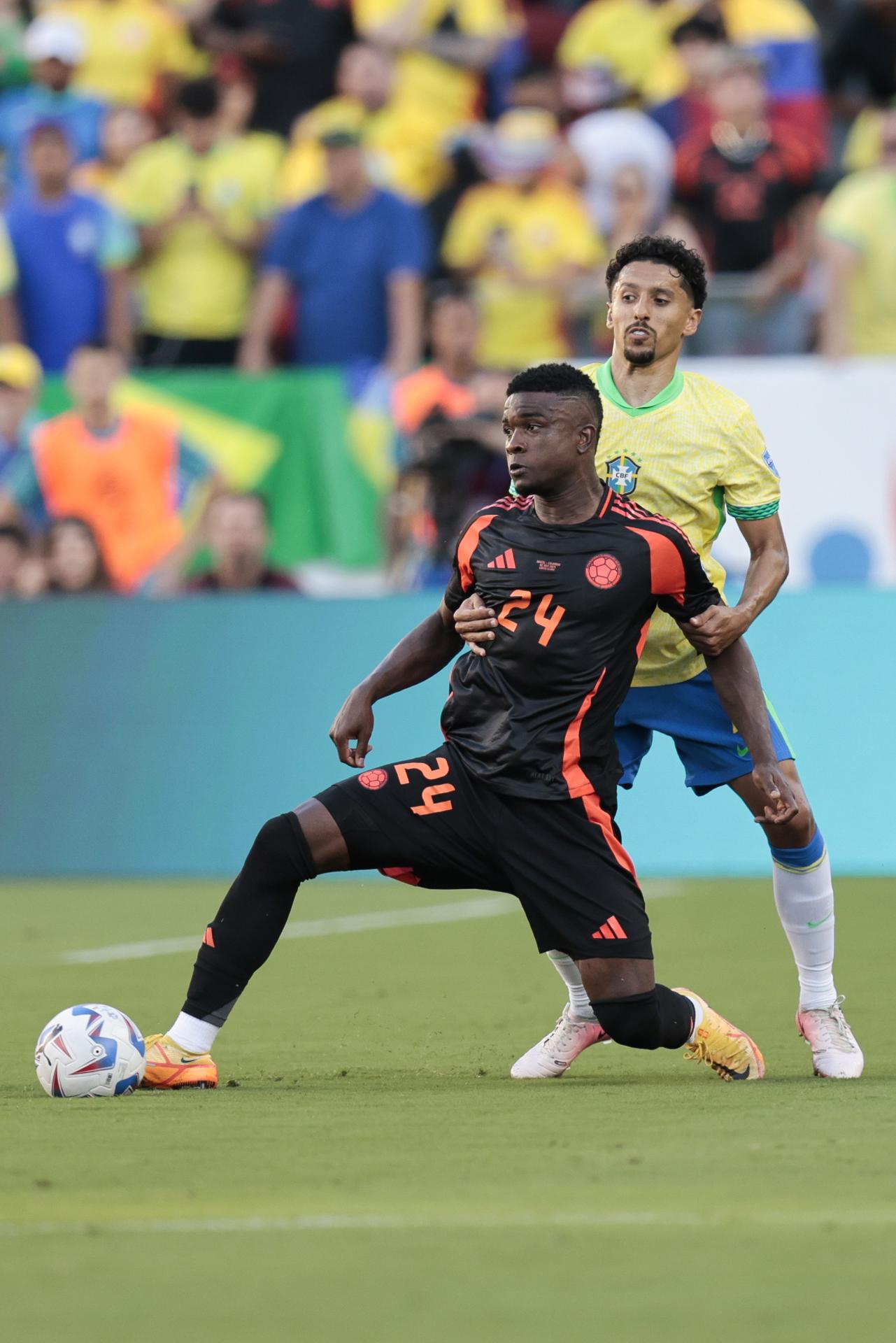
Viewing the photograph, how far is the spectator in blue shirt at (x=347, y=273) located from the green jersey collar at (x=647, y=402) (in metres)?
7.26

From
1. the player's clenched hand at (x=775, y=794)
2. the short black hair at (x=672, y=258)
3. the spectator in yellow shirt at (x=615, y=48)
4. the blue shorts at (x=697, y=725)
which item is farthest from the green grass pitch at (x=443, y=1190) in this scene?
the spectator in yellow shirt at (x=615, y=48)

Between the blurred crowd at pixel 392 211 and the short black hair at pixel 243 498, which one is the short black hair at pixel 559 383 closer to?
the blurred crowd at pixel 392 211

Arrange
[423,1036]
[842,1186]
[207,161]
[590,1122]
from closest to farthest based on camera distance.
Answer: [842,1186] → [590,1122] → [423,1036] → [207,161]

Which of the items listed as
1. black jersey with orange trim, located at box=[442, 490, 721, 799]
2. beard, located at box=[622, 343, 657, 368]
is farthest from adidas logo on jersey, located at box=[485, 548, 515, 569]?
beard, located at box=[622, 343, 657, 368]

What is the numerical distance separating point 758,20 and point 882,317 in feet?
9.46

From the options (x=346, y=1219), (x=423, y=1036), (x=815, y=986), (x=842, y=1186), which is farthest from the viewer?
(x=423, y=1036)

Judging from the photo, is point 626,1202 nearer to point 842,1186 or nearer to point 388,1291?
point 842,1186

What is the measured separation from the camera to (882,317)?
43.7ft

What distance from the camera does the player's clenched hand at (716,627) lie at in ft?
19.0

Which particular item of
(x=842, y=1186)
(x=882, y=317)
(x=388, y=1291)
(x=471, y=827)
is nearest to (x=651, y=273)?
(x=471, y=827)

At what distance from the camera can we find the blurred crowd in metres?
13.2

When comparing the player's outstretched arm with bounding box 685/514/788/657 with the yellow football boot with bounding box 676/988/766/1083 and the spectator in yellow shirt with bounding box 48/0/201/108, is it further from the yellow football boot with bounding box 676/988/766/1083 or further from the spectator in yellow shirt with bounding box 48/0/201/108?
the spectator in yellow shirt with bounding box 48/0/201/108

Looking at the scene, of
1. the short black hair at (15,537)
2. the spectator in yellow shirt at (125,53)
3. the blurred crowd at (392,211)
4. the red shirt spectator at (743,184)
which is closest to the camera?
the short black hair at (15,537)

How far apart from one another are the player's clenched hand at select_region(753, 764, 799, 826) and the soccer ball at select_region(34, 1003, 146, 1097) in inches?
69.2
